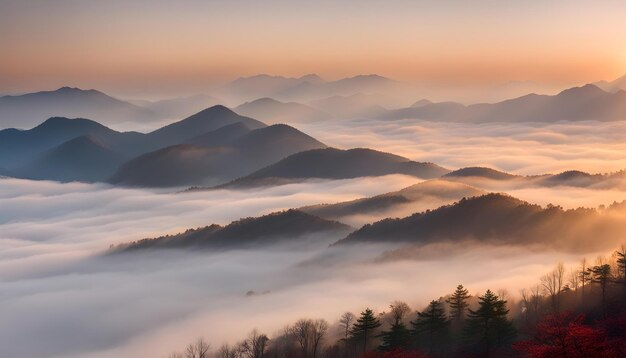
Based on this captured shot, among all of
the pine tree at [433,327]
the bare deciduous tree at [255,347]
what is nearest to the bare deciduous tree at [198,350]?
the bare deciduous tree at [255,347]

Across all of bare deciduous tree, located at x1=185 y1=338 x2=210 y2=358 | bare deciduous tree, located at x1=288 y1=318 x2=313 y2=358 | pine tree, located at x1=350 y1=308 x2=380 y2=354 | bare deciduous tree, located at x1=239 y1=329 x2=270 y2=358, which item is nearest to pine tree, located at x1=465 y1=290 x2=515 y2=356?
pine tree, located at x1=350 y1=308 x2=380 y2=354

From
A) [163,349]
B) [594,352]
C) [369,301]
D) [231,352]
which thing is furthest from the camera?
[369,301]

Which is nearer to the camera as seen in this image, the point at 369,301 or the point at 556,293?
the point at 556,293

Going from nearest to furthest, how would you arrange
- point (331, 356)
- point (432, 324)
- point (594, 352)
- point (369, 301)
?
point (594, 352) < point (432, 324) < point (331, 356) < point (369, 301)

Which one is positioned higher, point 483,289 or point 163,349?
point 483,289

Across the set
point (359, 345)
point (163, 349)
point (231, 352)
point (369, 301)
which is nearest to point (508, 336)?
point (359, 345)

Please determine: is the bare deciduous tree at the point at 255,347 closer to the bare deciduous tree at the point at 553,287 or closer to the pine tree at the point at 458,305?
the pine tree at the point at 458,305

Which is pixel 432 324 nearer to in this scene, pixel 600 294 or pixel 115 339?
pixel 600 294

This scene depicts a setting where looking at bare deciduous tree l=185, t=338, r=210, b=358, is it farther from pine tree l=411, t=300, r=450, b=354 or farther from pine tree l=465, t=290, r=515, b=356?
pine tree l=465, t=290, r=515, b=356
